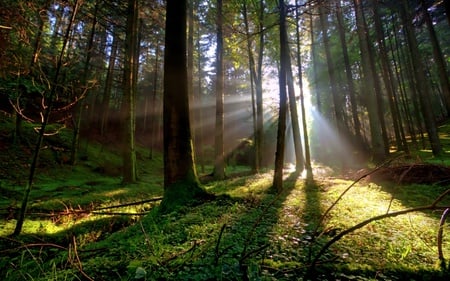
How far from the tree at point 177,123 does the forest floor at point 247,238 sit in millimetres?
549

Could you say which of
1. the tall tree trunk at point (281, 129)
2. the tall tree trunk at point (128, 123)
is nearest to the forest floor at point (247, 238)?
the tall tree trunk at point (281, 129)

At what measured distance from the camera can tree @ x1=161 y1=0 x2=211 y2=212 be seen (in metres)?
5.44

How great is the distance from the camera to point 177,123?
5629mm

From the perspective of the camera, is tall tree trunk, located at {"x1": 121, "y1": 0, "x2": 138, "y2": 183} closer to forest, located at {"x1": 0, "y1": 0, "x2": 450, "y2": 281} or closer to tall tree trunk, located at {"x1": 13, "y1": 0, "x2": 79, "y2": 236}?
forest, located at {"x1": 0, "y1": 0, "x2": 450, "y2": 281}

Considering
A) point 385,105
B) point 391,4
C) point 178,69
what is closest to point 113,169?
point 178,69

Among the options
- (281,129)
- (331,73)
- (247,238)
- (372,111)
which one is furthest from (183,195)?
(331,73)

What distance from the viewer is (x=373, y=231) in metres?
3.69

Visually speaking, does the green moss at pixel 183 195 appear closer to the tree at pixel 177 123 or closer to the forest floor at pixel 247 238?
the tree at pixel 177 123

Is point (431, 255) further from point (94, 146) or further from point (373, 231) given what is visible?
point (94, 146)

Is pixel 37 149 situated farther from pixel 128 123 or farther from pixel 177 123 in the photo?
pixel 128 123

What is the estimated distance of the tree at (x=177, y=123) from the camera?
544 cm

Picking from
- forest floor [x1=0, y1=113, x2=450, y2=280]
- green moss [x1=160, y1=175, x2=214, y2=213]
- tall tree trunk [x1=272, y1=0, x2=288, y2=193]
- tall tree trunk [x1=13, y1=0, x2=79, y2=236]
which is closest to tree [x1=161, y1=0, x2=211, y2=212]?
green moss [x1=160, y1=175, x2=214, y2=213]

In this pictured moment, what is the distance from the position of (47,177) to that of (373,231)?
12.7m

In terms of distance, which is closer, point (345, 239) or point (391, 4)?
point (345, 239)
